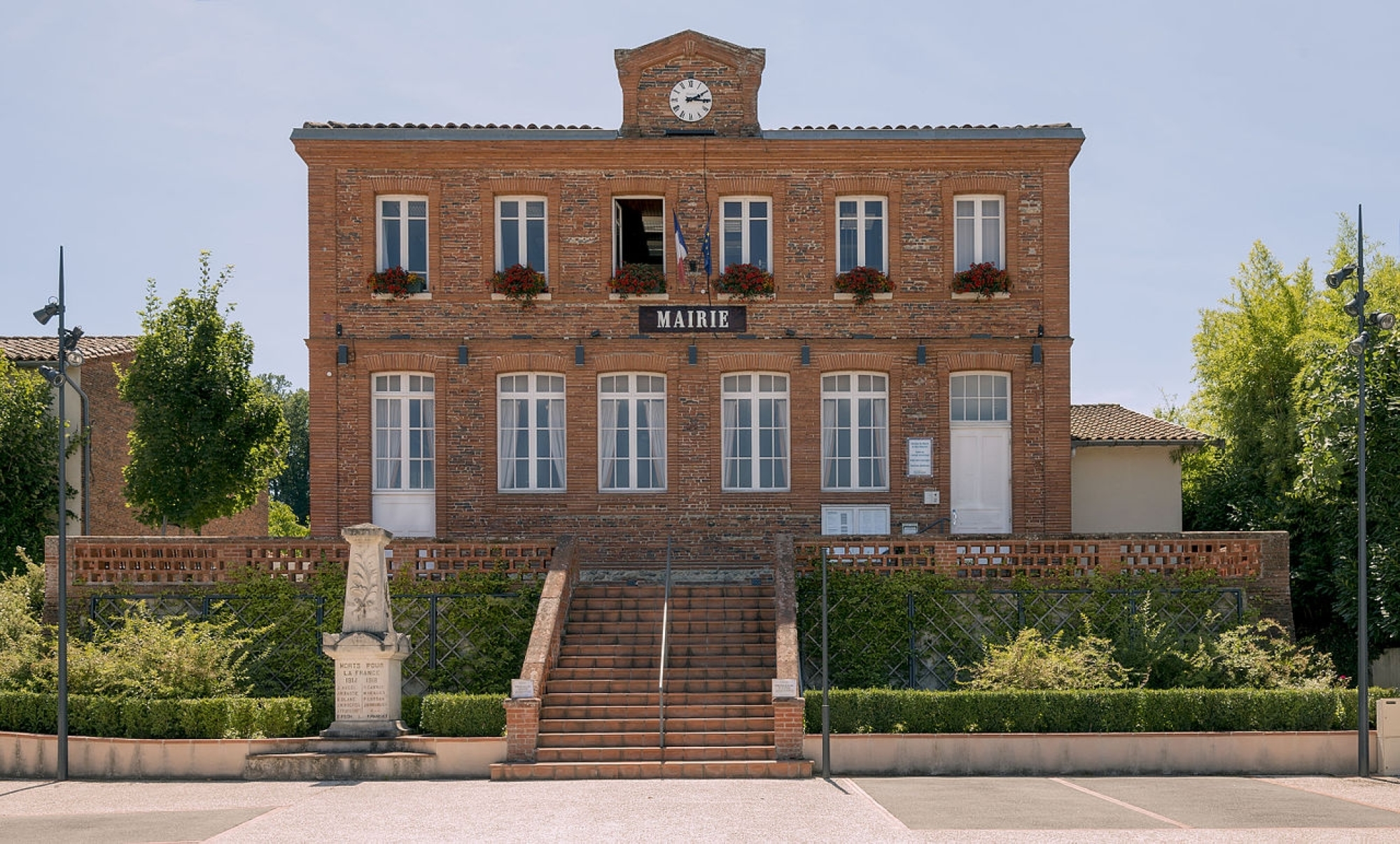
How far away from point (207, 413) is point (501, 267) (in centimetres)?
587

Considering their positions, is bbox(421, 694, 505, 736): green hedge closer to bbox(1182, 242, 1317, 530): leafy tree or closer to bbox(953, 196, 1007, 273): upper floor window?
bbox(953, 196, 1007, 273): upper floor window

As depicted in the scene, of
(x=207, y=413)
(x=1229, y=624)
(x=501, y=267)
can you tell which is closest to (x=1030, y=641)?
(x=1229, y=624)

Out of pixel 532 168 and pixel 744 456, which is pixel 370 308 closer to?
pixel 532 168

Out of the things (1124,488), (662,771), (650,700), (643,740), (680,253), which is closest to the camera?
(662,771)

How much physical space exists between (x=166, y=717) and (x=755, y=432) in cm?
1044

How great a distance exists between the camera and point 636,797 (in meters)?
16.1

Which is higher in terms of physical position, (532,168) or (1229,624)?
(532,168)

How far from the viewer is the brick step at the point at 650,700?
1920 centimetres

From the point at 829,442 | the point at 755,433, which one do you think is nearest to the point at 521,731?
the point at 755,433

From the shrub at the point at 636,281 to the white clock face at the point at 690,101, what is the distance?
8.87 ft

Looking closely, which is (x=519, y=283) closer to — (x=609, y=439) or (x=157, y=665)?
(x=609, y=439)

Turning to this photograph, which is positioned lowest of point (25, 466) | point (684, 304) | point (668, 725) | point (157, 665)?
point (668, 725)

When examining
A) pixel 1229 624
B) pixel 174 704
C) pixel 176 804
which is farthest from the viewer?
pixel 1229 624

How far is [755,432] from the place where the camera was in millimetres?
24875
